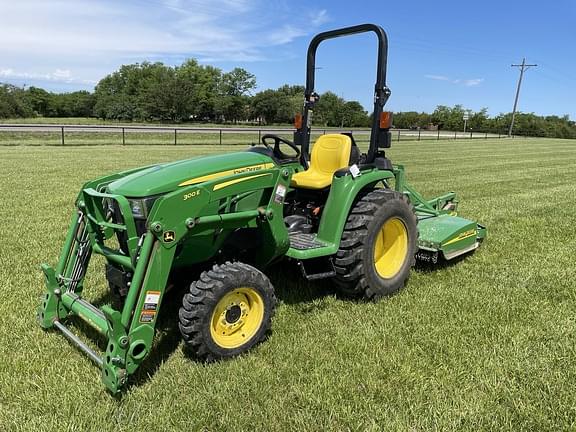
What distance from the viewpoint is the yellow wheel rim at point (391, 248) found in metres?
4.36

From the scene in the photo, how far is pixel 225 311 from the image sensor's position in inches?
124

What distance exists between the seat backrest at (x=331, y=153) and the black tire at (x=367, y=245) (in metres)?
0.35

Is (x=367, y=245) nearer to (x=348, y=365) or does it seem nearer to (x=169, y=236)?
(x=348, y=365)

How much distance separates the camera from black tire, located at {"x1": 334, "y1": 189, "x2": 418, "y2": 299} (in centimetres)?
387

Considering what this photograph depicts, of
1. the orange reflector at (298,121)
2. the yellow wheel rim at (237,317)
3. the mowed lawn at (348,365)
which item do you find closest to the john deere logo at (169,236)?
the yellow wheel rim at (237,317)

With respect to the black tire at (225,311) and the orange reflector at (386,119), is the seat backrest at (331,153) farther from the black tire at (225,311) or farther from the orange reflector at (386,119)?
the black tire at (225,311)

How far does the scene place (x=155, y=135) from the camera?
29.9 meters

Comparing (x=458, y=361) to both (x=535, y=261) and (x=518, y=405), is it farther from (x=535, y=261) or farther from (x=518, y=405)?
(x=535, y=261)

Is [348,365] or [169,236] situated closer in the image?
[169,236]

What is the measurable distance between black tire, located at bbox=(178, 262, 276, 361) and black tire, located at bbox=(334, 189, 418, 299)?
0.82 m

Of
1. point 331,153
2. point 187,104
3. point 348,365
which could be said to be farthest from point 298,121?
point 187,104

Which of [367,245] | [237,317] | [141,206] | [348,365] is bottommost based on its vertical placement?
[348,365]

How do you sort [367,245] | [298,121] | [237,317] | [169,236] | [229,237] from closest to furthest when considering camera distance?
[169,236] → [237,317] → [229,237] → [367,245] → [298,121]

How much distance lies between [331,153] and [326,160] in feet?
0.25
